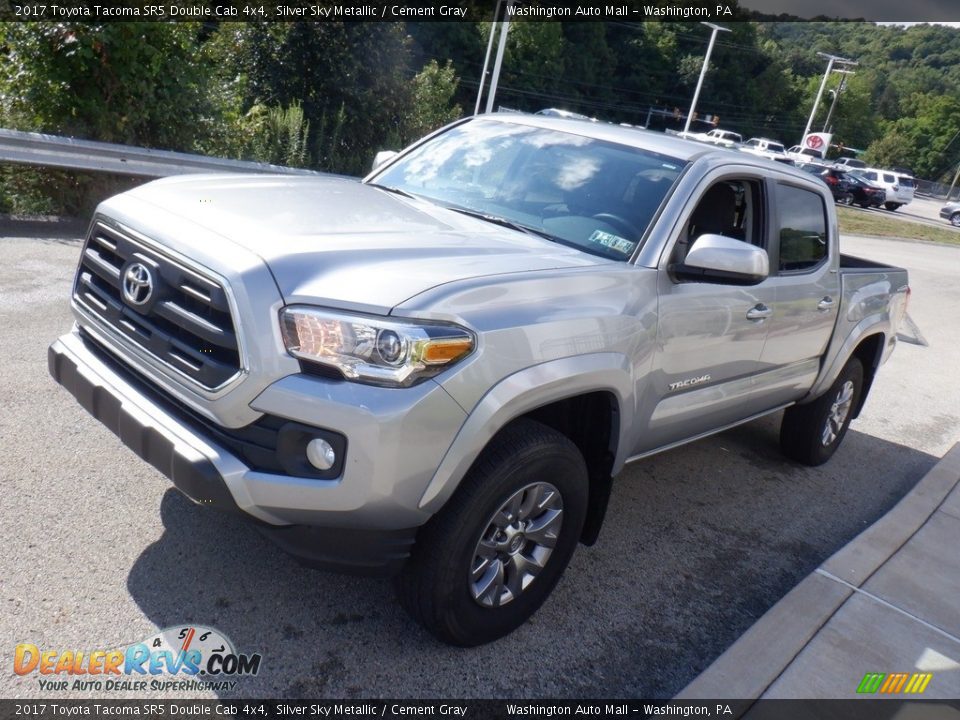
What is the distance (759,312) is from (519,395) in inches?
73.6

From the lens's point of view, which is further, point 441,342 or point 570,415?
point 570,415

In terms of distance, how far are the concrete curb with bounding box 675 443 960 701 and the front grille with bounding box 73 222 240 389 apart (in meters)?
1.98

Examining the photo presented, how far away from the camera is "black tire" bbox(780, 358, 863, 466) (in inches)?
217

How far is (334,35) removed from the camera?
14.8 metres

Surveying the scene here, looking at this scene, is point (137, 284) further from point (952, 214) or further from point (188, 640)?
point (952, 214)

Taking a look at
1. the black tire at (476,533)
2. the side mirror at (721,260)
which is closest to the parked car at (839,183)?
the side mirror at (721,260)

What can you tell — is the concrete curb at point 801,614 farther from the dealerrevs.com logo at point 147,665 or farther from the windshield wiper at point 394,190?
the windshield wiper at point 394,190

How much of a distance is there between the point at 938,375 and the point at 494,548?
8.01 metres

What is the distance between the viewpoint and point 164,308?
110 inches

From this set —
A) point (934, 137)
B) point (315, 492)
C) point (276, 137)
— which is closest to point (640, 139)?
point (315, 492)

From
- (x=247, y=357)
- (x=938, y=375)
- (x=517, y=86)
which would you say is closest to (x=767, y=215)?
(x=247, y=357)

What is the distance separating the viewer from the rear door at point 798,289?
14.4ft

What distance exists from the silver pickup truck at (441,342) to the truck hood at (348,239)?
0.04 ft

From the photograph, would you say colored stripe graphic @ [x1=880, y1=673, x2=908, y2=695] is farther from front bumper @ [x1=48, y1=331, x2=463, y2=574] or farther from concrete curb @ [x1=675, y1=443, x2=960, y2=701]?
front bumper @ [x1=48, y1=331, x2=463, y2=574]
